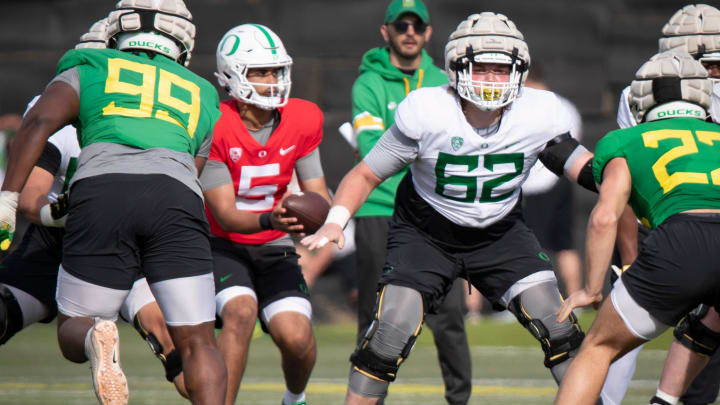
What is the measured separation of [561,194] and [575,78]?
3.88 ft

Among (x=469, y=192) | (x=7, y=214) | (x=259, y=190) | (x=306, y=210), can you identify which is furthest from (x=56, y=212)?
(x=469, y=192)

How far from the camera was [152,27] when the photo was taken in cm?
460

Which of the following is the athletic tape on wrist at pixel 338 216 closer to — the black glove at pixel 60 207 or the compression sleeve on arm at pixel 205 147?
the compression sleeve on arm at pixel 205 147

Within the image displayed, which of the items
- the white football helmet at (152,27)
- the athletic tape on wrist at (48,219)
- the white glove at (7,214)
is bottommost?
the athletic tape on wrist at (48,219)

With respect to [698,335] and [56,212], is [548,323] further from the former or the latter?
[56,212]

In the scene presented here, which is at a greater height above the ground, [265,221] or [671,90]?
[671,90]

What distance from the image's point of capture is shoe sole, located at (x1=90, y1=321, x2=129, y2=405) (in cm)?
421

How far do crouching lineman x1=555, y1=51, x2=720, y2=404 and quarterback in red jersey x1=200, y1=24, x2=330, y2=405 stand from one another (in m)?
1.61

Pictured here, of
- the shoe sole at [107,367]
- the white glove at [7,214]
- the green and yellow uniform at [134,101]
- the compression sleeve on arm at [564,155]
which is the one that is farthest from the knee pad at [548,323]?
the white glove at [7,214]

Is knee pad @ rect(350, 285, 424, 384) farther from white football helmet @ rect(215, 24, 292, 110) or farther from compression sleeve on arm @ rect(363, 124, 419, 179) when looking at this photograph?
white football helmet @ rect(215, 24, 292, 110)

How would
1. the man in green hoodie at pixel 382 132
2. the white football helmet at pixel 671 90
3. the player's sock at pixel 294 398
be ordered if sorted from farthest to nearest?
the man in green hoodie at pixel 382 132 → the player's sock at pixel 294 398 → the white football helmet at pixel 671 90

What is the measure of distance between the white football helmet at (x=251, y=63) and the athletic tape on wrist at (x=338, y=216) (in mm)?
939

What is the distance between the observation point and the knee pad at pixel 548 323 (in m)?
4.74

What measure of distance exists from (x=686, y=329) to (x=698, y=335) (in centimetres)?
7
